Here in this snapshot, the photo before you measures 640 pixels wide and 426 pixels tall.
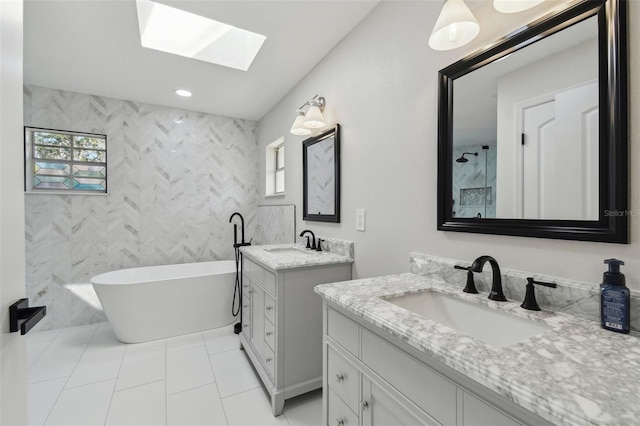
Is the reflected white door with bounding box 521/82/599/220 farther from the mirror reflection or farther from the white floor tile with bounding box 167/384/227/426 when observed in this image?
the white floor tile with bounding box 167/384/227/426

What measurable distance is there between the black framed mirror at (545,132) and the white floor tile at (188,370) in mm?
2107

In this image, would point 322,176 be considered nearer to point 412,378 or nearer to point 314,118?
point 314,118

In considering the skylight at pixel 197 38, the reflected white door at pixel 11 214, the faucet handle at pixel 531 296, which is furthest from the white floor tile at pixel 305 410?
the skylight at pixel 197 38

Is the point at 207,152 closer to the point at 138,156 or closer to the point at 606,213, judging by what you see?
the point at 138,156

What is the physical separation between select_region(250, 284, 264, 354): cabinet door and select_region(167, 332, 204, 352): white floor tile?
798 millimetres

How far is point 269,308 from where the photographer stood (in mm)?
1897

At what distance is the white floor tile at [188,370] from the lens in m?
2.06

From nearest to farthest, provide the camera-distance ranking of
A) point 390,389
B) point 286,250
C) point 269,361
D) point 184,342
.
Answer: point 390,389 → point 269,361 → point 286,250 → point 184,342

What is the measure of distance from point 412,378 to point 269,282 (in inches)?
49.4

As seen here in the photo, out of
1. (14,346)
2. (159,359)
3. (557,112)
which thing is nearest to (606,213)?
(557,112)

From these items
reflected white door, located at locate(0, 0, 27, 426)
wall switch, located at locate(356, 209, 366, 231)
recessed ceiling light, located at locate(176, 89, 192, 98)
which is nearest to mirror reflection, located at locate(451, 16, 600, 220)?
wall switch, located at locate(356, 209, 366, 231)

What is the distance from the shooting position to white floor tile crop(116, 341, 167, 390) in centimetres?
212

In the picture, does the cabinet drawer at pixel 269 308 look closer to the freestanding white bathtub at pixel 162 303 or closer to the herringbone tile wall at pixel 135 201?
the freestanding white bathtub at pixel 162 303

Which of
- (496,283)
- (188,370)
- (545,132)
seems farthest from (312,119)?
(188,370)
